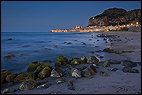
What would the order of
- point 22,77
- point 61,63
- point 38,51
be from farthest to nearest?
1. point 38,51
2. point 61,63
3. point 22,77

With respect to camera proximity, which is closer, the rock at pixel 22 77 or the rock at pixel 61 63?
the rock at pixel 22 77

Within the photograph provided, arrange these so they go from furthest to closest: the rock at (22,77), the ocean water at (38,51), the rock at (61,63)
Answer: the ocean water at (38,51), the rock at (61,63), the rock at (22,77)

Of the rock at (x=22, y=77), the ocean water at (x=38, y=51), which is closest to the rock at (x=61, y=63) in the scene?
the ocean water at (x=38, y=51)

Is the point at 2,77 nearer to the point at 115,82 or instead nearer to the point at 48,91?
the point at 48,91

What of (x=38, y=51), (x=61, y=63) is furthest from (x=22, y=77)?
(x=38, y=51)

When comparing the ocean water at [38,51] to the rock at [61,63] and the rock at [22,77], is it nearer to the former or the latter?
the rock at [61,63]

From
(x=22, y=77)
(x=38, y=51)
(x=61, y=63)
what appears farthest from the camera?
(x=38, y=51)

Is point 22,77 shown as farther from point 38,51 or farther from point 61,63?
point 38,51

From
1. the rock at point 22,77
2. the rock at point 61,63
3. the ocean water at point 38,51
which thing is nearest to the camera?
the rock at point 22,77

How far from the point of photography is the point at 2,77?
4.00m

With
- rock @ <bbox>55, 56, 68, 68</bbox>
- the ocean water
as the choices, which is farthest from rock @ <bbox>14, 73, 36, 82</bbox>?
rock @ <bbox>55, 56, 68, 68</bbox>

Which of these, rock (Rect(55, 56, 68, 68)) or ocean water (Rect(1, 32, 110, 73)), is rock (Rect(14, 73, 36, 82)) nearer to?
ocean water (Rect(1, 32, 110, 73))

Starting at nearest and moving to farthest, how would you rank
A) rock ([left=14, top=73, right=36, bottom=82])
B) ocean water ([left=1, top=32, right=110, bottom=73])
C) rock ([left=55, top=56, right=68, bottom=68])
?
rock ([left=14, top=73, right=36, bottom=82])
rock ([left=55, top=56, right=68, bottom=68])
ocean water ([left=1, top=32, right=110, bottom=73])

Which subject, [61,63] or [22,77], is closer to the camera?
[22,77]
